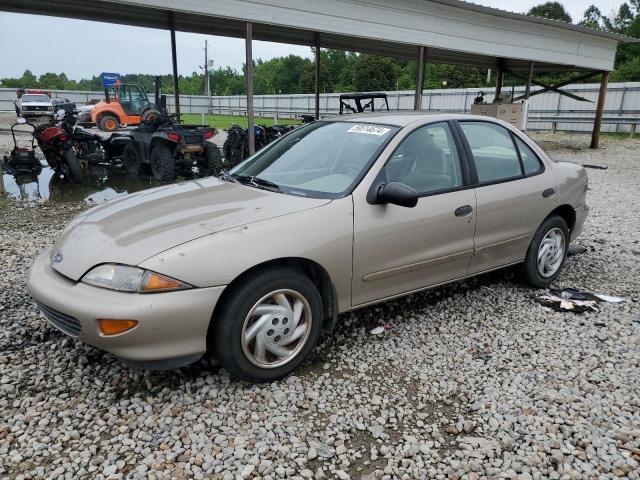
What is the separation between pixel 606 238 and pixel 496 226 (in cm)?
317

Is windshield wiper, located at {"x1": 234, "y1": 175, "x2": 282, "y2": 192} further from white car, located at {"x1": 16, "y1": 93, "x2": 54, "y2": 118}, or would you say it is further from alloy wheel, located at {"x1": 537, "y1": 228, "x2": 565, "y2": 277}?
white car, located at {"x1": 16, "y1": 93, "x2": 54, "y2": 118}

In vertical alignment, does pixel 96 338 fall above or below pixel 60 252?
below

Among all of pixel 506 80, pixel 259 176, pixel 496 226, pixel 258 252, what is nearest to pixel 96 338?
pixel 258 252

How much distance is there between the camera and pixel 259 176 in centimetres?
345

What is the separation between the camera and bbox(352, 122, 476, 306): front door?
3.02 meters

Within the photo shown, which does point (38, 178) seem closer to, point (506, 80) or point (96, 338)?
point (96, 338)

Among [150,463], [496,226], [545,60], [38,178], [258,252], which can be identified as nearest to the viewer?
[150,463]

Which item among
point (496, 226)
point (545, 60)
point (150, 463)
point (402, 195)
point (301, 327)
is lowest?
point (150, 463)

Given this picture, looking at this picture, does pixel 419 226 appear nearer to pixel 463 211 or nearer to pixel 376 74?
pixel 463 211

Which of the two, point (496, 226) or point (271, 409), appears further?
point (496, 226)

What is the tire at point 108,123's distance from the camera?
21.9m

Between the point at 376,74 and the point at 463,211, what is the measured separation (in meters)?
47.6

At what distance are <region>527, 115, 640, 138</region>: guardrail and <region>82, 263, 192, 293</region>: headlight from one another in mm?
22581

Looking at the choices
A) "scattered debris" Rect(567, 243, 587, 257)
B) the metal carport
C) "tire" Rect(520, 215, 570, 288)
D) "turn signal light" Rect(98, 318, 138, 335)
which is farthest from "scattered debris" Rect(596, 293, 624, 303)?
the metal carport
